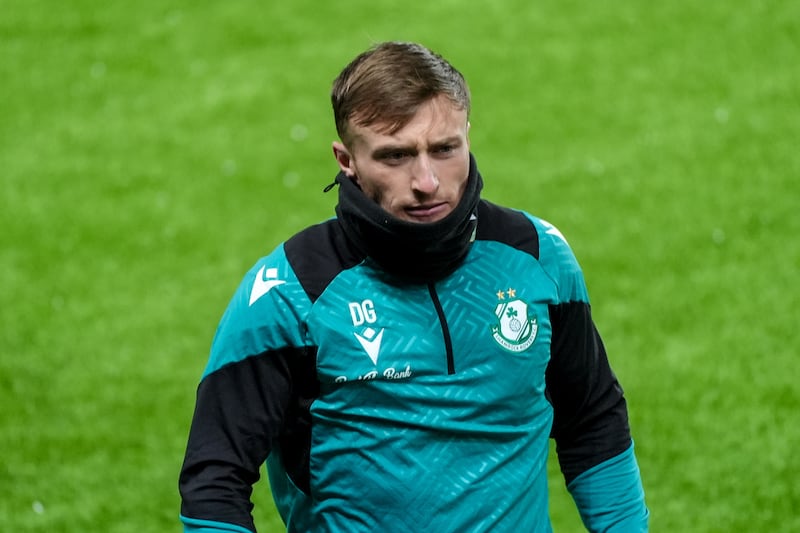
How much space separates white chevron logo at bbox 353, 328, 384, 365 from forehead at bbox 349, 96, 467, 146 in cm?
50

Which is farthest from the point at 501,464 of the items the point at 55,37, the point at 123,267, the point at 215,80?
the point at 55,37

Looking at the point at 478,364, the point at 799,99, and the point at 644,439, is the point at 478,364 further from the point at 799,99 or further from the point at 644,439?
the point at 799,99

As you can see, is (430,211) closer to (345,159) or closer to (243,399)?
(345,159)

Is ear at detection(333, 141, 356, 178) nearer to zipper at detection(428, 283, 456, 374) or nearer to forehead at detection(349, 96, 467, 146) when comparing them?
forehead at detection(349, 96, 467, 146)

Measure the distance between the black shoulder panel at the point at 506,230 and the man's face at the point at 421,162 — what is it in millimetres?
196

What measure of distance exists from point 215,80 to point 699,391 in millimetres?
6881

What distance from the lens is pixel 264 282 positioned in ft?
12.5

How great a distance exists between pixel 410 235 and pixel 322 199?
26.7 ft

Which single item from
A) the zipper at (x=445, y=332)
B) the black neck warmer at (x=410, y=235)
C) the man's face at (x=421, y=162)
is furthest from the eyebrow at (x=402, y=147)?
the zipper at (x=445, y=332)

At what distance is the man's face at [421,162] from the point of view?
12.2 ft

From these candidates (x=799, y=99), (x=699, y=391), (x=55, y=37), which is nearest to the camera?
(x=699, y=391)

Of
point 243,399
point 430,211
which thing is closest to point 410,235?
point 430,211

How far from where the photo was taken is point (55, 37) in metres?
15.2

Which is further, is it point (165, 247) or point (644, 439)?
point (165, 247)
